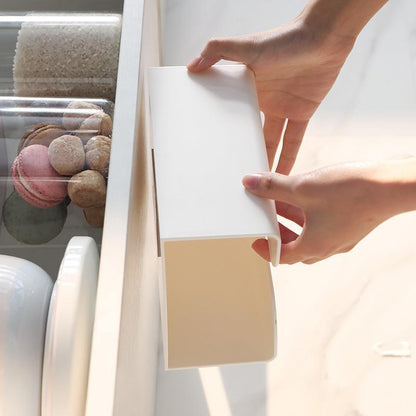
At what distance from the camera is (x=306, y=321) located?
105cm

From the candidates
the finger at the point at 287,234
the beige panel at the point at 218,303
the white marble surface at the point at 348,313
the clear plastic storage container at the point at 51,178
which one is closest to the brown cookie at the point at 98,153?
the clear plastic storage container at the point at 51,178

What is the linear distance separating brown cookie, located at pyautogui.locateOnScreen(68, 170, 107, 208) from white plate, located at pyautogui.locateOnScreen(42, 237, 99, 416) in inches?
3.9

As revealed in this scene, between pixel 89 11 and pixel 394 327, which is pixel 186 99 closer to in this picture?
pixel 89 11

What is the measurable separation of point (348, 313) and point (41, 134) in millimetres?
581

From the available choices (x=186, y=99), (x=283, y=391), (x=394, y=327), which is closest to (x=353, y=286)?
(x=394, y=327)

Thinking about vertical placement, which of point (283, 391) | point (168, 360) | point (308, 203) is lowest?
point (283, 391)

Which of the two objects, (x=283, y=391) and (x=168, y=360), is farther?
(x=283, y=391)

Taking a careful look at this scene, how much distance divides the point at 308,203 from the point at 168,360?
0.74ft

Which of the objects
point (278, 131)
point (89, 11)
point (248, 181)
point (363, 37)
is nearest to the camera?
point (248, 181)

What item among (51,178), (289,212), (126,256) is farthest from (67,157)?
(289,212)

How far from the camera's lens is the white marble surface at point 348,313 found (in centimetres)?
98

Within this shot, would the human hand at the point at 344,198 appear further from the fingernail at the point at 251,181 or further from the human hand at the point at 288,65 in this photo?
the human hand at the point at 288,65

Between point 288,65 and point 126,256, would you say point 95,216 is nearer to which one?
point 126,256

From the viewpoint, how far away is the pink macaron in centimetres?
69
